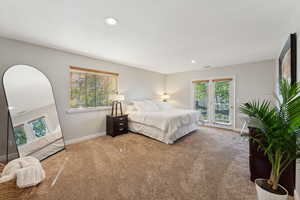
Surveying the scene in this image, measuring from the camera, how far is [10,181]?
4.10ft

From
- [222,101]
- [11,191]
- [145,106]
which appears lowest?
[11,191]

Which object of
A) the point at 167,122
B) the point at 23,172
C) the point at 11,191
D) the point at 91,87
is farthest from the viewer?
the point at 91,87

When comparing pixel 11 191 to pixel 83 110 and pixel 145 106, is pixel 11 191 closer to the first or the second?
pixel 83 110

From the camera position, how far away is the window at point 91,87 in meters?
3.24

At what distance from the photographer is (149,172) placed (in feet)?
6.43

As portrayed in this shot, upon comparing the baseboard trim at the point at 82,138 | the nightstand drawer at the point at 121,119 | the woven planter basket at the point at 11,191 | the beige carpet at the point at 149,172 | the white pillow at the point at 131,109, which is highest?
the white pillow at the point at 131,109

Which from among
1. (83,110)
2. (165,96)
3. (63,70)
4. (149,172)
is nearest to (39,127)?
(83,110)

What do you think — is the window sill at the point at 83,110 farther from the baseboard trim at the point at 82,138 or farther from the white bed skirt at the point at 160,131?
the white bed skirt at the point at 160,131

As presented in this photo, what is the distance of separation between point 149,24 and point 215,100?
13.1ft

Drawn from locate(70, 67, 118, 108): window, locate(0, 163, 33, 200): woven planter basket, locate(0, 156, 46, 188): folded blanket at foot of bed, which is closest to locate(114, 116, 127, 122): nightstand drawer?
locate(70, 67, 118, 108): window

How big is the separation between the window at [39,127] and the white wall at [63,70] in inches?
20.2

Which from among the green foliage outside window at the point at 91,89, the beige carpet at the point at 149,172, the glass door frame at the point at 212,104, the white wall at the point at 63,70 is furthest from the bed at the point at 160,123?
the glass door frame at the point at 212,104

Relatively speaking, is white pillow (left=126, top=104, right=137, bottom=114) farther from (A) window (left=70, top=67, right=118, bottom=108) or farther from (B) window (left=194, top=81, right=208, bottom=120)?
(B) window (left=194, top=81, right=208, bottom=120)

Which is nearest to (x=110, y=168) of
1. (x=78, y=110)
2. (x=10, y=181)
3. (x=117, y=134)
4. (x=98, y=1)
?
(x=10, y=181)
